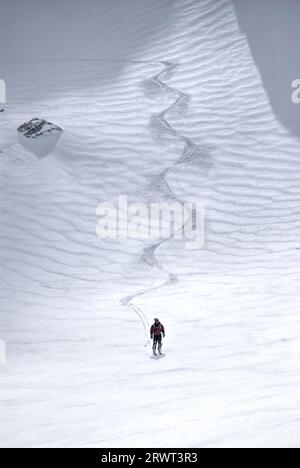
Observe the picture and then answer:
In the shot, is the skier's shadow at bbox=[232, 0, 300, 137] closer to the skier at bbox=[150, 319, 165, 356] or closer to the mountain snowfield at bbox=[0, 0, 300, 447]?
the mountain snowfield at bbox=[0, 0, 300, 447]

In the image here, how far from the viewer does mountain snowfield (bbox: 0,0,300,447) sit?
9391 mm

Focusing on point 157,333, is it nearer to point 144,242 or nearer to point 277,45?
point 144,242

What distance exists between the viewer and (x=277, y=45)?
61.9ft

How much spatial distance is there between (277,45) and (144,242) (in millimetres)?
7521

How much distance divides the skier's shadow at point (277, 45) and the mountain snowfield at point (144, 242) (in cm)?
27

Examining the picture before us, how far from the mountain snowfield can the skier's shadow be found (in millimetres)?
273

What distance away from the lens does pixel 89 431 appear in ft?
29.1

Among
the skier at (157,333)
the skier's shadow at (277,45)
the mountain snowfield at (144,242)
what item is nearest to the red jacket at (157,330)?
the skier at (157,333)

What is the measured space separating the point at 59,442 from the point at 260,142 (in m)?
9.03

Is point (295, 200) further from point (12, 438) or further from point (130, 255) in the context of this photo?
point (12, 438)

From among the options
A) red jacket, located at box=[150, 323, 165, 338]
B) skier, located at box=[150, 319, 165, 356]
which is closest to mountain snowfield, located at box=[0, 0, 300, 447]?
skier, located at box=[150, 319, 165, 356]

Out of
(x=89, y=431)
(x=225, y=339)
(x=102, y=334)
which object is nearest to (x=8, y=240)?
(x=102, y=334)

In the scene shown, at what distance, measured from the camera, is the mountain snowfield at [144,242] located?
30.8 ft

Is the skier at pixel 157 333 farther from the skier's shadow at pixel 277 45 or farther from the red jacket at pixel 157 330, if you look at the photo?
the skier's shadow at pixel 277 45
